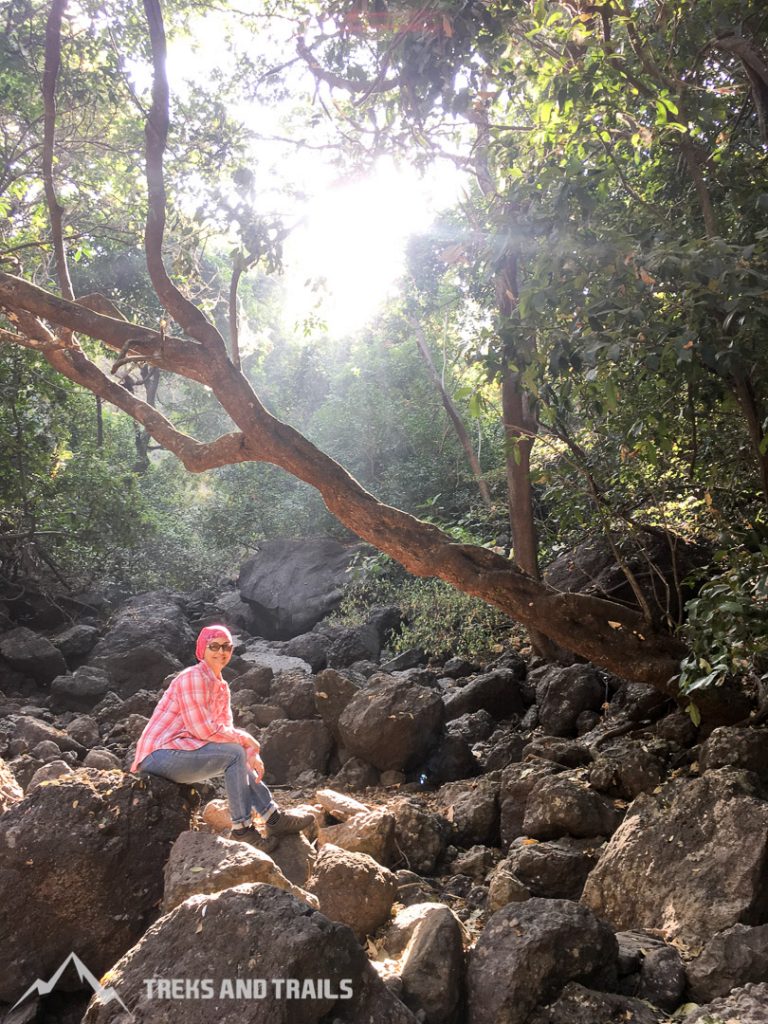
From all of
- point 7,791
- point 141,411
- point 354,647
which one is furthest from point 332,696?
point 354,647

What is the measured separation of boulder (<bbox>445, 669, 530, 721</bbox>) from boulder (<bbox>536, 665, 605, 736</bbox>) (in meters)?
0.61

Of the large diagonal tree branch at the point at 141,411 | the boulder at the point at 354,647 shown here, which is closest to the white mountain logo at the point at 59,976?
the large diagonal tree branch at the point at 141,411

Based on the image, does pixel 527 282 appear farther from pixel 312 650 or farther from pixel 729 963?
pixel 312 650

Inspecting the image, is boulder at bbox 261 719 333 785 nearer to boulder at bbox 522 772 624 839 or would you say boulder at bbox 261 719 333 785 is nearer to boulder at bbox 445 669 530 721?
boulder at bbox 445 669 530 721

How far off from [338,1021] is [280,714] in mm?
5612

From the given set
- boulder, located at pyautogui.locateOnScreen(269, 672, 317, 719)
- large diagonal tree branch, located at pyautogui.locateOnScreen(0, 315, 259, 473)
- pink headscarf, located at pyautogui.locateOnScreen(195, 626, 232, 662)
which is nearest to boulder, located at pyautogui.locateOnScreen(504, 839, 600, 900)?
pink headscarf, located at pyautogui.locateOnScreen(195, 626, 232, 662)

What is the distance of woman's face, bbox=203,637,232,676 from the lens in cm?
505

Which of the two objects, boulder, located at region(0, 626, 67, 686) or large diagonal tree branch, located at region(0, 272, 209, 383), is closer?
large diagonal tree branch, located at region(0, 272, 209, 383)

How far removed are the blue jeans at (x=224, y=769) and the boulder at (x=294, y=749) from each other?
100 inches

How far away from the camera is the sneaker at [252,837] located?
15.6 feet

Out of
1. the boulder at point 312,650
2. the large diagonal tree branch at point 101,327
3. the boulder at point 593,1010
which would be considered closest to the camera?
the boulder at point 593,1010

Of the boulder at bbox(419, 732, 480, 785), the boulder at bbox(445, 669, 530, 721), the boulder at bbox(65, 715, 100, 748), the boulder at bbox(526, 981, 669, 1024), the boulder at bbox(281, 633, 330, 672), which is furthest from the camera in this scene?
the boulder at bbox(281, 633, 330, 672)

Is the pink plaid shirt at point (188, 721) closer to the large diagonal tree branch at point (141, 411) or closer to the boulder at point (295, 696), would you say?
the large diagonal tree branch at point (141, 411)

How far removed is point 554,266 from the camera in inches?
169
